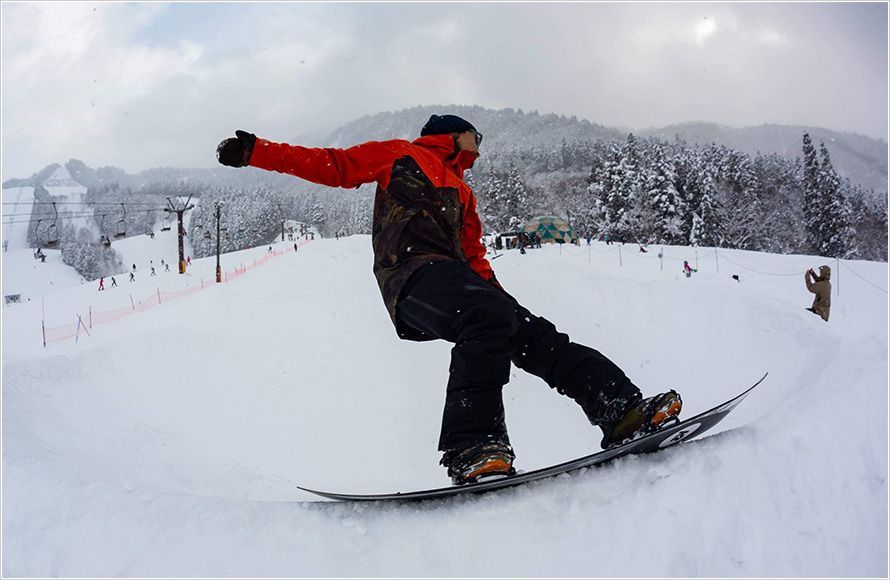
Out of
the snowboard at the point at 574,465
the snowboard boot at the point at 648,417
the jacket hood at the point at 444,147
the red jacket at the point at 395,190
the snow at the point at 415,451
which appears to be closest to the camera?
the snow at the point at 415,451

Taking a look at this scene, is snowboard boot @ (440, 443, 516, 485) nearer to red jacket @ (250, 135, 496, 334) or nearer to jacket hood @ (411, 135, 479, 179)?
red jacket @ (250, 135, 496, 334)

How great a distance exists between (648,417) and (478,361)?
830 millimetres

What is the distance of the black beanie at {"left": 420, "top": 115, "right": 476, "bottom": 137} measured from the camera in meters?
2.87

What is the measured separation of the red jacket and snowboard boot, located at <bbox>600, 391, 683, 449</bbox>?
3.99ft

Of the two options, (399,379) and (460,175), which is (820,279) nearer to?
(399,379)

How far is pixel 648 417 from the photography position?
2.10 m

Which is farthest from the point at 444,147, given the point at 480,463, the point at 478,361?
the point at 480,463

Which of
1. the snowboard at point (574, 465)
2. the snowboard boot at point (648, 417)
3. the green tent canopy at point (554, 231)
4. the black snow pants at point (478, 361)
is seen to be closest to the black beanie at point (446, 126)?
the black snow pants at point (478, 361)

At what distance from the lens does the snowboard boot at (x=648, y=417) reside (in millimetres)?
2092

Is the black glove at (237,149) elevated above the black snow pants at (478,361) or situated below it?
→ above

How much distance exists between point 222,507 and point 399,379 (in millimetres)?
7573

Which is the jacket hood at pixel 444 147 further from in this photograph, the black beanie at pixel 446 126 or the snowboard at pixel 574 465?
the snowboard at pixel 574 465

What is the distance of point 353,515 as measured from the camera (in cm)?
196

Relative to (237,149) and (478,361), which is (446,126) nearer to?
(237,149)
